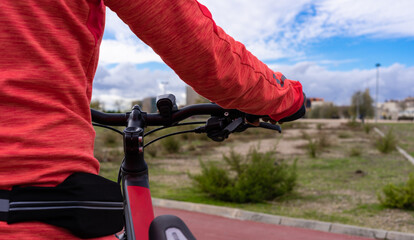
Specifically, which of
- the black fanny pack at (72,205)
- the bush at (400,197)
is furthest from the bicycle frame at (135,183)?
the bush at (400,197)

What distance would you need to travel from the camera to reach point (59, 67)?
2.69ft

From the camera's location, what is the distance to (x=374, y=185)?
32.1 feet

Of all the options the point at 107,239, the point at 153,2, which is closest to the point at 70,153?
the point at 107,239

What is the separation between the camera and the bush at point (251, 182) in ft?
27.2

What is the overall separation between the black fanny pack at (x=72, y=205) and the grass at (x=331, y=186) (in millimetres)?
5466

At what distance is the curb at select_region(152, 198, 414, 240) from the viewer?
20.0ft

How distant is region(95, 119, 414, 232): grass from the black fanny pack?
5466 millimetres

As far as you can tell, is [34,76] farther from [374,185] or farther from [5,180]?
[374,185]

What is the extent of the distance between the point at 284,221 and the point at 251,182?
5.58ft

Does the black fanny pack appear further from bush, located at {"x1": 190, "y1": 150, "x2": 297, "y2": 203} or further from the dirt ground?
bush, located at {"x1": 190, "y1": 150, "x2": 297, "y2": 203}

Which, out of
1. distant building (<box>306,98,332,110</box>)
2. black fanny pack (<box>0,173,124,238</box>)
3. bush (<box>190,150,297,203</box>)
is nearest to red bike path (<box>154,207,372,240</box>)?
bush (<box>190,150,297,203</box>)

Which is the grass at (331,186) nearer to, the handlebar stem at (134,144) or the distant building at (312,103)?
the distant building at (312,103)

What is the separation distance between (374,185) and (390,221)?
3.11 meters

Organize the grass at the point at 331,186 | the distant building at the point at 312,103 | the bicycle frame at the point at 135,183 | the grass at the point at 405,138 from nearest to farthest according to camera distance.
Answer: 1. the bicycle frame at the point at 135,183
2. the distant building at the point at 312,103
3. the grass at the point at 331,186
4. the grass at the point at 405,138
